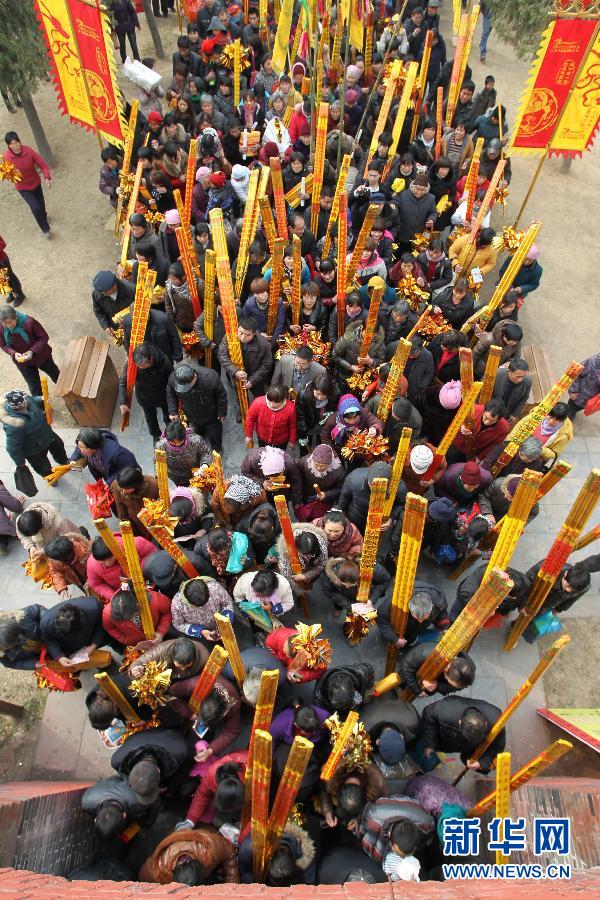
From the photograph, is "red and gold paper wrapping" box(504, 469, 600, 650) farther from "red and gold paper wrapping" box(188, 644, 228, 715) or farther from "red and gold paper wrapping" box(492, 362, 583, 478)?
"red and gold paper wrapping" box(188, 644, 228, 715)

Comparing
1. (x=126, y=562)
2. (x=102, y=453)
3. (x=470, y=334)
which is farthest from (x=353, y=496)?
(x=470, y=334)

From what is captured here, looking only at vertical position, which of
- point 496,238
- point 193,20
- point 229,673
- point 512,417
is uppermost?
point 193,20

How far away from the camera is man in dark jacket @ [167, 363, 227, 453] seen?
662 cm

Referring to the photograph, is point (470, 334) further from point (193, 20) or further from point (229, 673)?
point (193, 20)

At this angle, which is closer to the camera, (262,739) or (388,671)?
(262,739)

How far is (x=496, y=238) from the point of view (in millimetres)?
8602

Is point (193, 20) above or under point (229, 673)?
above

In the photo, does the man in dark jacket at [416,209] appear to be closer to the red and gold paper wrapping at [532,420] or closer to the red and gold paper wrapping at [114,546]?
the red and gold paper wrapping at [532,420]

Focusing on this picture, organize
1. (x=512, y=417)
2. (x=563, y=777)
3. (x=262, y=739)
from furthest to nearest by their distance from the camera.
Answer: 1. (x=512, y=417)
2. (x=563, y=777)
3. (x=262, y=739)

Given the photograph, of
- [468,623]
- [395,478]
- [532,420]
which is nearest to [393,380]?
[395,478]

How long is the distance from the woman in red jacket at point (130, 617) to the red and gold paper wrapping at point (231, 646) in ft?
3.10

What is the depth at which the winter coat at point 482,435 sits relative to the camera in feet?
21.9

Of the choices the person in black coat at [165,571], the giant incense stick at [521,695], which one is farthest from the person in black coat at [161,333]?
the giant incense stick at [521,695]

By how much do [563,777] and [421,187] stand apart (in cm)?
793
